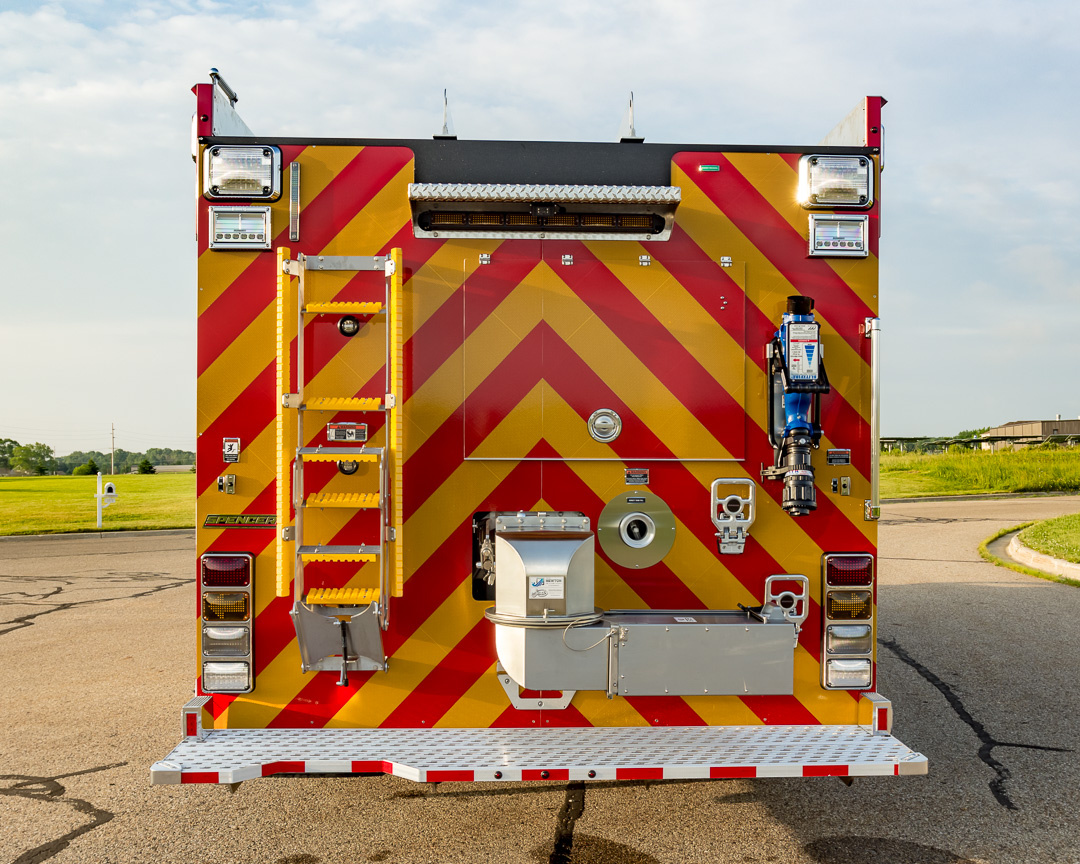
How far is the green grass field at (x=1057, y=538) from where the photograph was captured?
39.7ft

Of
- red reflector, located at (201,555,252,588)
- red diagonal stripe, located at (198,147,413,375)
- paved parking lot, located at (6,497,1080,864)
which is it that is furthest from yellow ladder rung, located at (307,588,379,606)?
paved parking lot, located at (6,497,1080,864)

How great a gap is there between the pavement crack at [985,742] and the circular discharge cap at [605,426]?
2875mm

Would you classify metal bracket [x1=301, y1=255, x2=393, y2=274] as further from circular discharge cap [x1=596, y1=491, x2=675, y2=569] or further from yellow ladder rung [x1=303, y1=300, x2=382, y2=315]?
circular discharge cap [x1=596, y1=491, x2=675, y2=569]

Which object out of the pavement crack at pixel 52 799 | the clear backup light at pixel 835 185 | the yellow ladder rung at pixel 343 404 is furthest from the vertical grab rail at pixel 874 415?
the pavement crack at pixel 52 799

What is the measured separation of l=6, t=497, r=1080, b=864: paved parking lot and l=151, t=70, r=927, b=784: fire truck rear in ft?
2.28

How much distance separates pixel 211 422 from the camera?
341 centimetres

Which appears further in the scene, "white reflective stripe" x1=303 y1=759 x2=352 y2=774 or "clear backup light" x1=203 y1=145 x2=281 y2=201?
"clear backup light" x1=203 y1=145 x2=281 y2=201

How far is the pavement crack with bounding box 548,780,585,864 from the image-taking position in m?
3.54

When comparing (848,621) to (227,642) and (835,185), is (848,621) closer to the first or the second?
(835,185)

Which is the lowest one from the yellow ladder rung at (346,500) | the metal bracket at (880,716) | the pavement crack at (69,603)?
the pavement crack at (69,603)

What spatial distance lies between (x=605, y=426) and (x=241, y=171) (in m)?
1.86

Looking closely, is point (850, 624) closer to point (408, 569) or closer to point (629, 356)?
point (629, 356)

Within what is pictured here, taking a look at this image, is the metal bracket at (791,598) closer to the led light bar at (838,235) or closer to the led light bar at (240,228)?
the led light bar at (838,235)

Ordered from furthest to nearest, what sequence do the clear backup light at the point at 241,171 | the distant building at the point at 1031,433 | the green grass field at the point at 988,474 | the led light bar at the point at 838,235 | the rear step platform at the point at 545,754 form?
the distant building at the point at 1031,433
the green grass field at the point at 988,474
the led light bar at the point at 838,235
the clear backup light at the point at 241,171
the rear step platform at the point at 545,754
